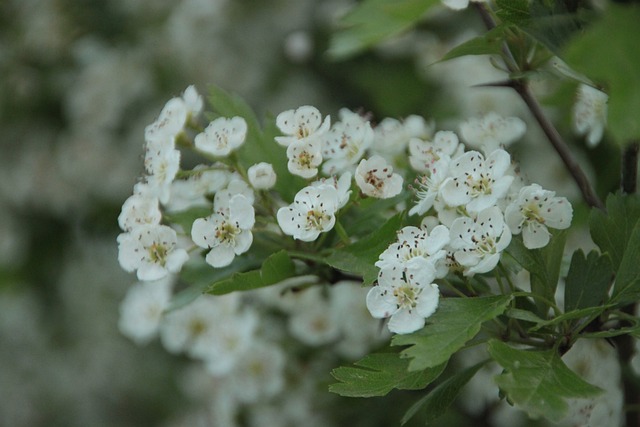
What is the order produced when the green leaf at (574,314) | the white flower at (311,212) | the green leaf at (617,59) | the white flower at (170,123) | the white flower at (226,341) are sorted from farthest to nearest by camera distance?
1. the white flower at (226,341)
2. the white flower at (170,123)
3. the white flower at (311,212)
4. the green leaf at (574,314)
5. the green leaf at (617,59)

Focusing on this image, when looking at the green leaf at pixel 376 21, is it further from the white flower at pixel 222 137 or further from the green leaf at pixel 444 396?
the green leaf at pixel 444 396

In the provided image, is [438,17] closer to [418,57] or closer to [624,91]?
[418,57]

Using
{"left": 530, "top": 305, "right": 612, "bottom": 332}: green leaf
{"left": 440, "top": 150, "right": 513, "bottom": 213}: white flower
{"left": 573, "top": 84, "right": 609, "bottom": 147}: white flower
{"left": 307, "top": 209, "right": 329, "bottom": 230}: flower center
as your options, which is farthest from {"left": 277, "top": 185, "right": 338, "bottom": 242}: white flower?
{"left": 573, "top": 84, "right": 609, "bottom": 147}: white flower

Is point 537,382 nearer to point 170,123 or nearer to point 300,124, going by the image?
point 300,124

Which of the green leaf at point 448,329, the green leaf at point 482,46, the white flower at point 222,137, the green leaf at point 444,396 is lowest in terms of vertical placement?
the green leaf at point 444,396

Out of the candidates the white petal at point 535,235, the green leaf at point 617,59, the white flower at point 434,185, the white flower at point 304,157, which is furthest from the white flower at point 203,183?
the green leaf at point 617,59

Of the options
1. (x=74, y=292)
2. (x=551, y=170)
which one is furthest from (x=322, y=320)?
(x=74, y=292)
